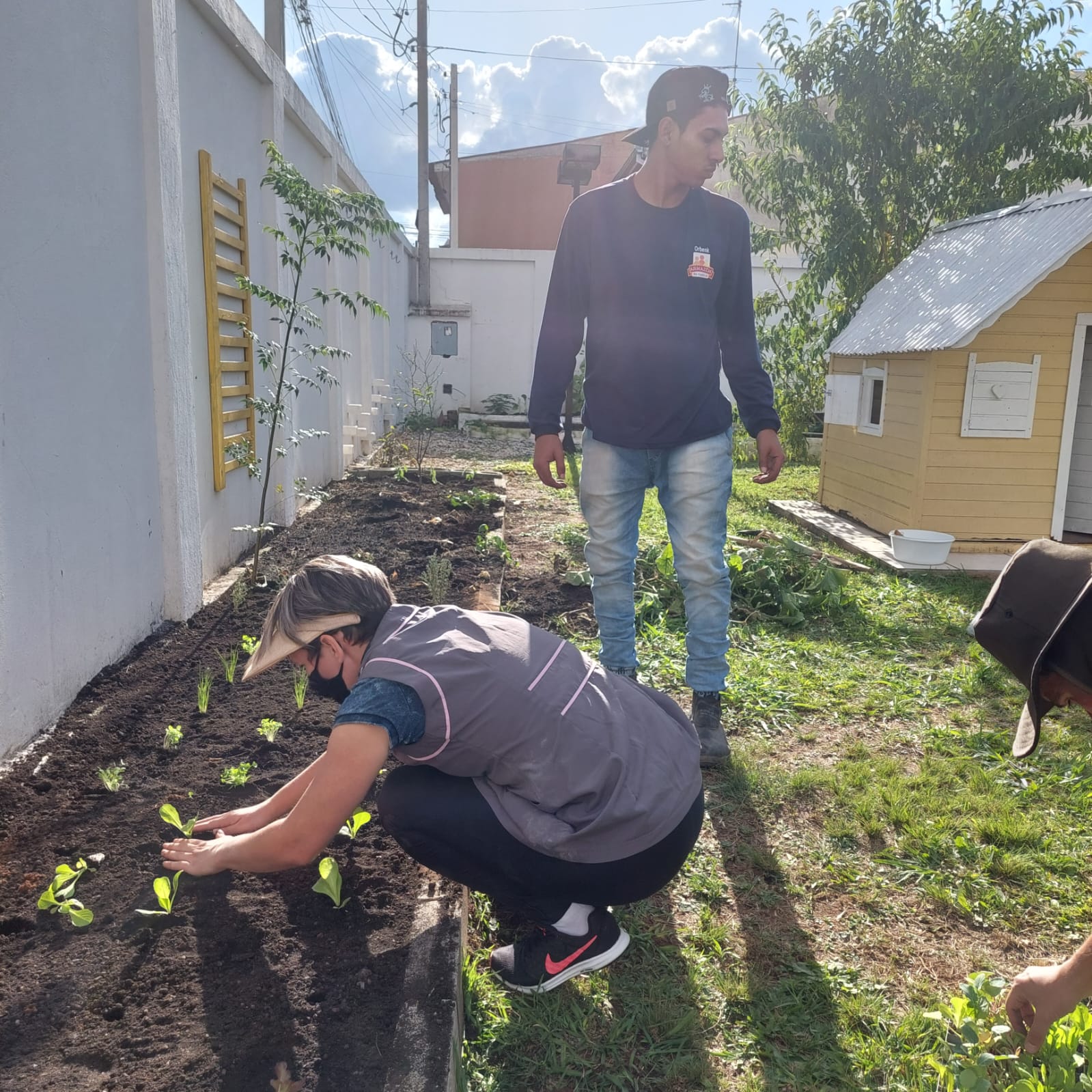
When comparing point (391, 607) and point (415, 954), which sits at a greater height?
point (391, 607)

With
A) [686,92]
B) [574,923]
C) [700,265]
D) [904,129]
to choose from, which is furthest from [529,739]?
[904,129]

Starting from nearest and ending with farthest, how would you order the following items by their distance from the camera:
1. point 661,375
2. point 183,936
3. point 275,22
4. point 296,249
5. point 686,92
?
1. point 183,936
2. point 686,92
3. point 661,375
4. point 296,249
5. point 275,22

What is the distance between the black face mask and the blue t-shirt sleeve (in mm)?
264

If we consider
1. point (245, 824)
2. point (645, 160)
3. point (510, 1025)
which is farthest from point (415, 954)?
point (645, 160)

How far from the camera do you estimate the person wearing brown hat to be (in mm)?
1429

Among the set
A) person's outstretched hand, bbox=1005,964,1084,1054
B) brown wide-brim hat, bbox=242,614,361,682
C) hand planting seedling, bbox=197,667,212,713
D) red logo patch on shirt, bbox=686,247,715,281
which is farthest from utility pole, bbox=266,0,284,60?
person's outstretched hand, bbox=1005,964,1084,1054

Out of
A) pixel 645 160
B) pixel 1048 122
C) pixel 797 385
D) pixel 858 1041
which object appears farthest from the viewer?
pixel 797 385

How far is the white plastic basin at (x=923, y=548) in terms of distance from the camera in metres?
6.32

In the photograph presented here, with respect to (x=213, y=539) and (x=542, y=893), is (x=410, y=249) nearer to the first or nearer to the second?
(x=213, y=539)

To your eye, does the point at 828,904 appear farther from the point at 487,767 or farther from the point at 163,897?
the point at 163,897

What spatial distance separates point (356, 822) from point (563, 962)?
66 cm

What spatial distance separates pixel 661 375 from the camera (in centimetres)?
326

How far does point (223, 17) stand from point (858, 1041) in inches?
218

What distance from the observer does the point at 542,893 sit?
2.06 metres
